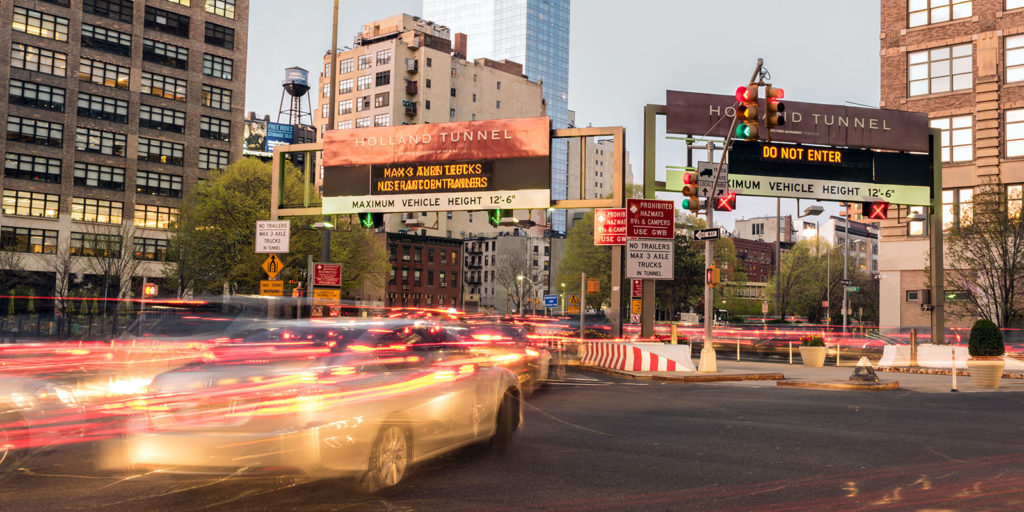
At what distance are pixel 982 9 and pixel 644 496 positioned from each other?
43.5m

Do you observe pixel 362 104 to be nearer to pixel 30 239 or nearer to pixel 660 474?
pixel 30 239

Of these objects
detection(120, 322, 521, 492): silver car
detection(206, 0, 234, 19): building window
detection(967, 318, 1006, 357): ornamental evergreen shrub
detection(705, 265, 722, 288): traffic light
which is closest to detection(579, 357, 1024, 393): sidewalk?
detection(967, 318, 1006, 357): ornamental evergreen shrub

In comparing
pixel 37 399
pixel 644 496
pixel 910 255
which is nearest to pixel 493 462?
pixel 644 496

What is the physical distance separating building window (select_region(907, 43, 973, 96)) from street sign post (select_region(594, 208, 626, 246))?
83.3 feet

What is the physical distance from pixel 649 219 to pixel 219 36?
66823 mm

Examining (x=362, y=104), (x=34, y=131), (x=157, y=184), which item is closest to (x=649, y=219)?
(x=157, y=184)

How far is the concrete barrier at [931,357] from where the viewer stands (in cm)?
2819

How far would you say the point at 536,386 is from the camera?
62.2 feet

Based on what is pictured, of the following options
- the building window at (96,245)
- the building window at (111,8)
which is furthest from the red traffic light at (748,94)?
the building window at (111,8)

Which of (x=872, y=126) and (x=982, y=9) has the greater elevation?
(x=982, y=9)

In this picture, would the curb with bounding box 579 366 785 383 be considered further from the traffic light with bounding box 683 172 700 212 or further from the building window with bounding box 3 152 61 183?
the building window with bounding box 3 152 61 183

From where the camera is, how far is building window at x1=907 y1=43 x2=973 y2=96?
43.2m

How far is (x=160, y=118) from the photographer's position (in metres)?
77.6

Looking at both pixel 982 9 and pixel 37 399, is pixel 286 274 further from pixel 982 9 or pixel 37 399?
pixel 37 399
